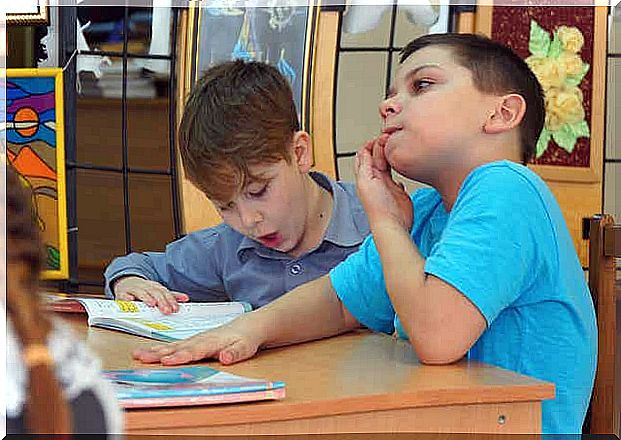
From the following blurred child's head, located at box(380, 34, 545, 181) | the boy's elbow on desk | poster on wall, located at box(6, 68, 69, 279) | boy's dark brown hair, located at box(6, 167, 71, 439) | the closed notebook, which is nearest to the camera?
boy's dark brown hair, located at box(6, 167, 71, 439)

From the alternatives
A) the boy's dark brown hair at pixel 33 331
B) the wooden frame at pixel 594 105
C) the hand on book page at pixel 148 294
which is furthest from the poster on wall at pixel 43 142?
the boy's dark brown hair at pixel 33 331

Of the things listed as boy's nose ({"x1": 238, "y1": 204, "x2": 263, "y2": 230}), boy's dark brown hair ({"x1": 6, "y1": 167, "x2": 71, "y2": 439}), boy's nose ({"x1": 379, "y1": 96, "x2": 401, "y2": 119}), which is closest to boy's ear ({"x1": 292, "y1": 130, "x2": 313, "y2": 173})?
boy's nose ({"x1": 238, "y1": 204, "x2": 263, "y2": 230})

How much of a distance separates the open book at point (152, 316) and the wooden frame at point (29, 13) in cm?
67

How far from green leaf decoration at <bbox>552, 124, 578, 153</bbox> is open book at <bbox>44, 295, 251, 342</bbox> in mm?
969

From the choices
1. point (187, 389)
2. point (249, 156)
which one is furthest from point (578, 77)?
point (187, 389)

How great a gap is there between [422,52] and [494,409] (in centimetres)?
36

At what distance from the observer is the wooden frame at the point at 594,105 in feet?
6.44

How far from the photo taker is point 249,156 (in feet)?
4.44

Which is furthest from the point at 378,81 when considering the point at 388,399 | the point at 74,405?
the point at 74,405

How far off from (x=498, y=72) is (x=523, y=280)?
0.71ft

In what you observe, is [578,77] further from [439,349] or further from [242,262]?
[439,349]

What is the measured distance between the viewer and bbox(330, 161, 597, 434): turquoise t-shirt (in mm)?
830

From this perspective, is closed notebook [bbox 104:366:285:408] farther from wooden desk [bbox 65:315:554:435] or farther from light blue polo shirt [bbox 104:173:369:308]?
light blue polo shirt [bbox 104:173:369:308]

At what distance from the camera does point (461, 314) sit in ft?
2.70
